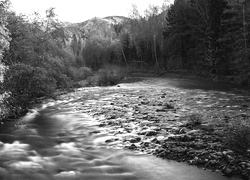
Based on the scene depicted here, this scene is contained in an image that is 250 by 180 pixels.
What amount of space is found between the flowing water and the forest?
1.95 m

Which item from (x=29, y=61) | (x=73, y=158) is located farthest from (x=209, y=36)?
(x=73, y=158)

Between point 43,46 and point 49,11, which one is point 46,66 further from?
point 49,11

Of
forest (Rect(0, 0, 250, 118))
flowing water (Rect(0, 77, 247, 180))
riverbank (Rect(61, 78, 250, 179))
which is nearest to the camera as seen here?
flowing water (Rect(0, 77, 247, 180))

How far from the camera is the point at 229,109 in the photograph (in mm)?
17234

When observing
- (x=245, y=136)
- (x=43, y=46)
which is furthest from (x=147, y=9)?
(x=245, y=136)

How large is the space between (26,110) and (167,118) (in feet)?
36.6

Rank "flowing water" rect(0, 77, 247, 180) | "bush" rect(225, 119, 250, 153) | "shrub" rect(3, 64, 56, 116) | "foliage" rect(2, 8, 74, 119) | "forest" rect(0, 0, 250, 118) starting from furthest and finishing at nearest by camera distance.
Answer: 1. "forest" rect(0, 0, 250, 118)
2. "foliage" rect(2, 8, 74, 119)
3. "shrub" rect(3, 64, 56, 116)
4. "bush" rect(225, 119, 250, 153)
5. "flowing water" rect(0, 77, 247, 180)

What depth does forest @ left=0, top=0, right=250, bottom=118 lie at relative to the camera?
763 inches

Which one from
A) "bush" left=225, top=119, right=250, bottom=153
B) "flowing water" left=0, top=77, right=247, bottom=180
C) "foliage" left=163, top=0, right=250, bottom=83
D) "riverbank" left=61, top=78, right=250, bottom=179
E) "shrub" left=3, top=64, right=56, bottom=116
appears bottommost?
"flowing water" left=0, top=77, right=247, bottom=180

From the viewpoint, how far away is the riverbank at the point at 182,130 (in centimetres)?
907

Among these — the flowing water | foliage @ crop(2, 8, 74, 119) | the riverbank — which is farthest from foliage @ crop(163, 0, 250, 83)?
the flowing water

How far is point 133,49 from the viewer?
80.1m

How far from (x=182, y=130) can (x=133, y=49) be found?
6897cm

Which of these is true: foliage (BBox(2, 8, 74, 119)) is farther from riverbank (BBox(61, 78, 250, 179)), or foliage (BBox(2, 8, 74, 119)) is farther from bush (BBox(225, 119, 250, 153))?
bush (BBox(225, 119, 250, 153))
